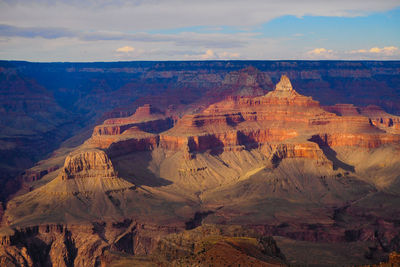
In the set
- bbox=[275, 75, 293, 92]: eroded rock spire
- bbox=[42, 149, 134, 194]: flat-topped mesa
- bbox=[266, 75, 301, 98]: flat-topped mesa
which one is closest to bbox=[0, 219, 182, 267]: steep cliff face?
bbox=[42, 149, 134, 194]: flat-topped mesa

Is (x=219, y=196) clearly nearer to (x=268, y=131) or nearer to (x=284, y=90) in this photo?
(x=268, y=131)

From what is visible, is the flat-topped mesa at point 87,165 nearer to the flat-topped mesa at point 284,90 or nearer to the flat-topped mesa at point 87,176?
the flat-topped mesa at point 87,176

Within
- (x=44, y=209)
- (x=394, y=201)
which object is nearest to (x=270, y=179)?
(x=394, y=201)

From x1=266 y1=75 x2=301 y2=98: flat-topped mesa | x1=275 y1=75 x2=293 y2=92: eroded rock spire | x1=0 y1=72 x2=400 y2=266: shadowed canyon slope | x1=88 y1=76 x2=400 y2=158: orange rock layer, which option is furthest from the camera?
Answer: x1=275 y1=75 x2=293 y2=92: eroded rock spire

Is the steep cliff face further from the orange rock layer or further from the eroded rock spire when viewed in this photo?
the eroded rock spire

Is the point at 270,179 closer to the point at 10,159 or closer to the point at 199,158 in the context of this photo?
the point at 199,158

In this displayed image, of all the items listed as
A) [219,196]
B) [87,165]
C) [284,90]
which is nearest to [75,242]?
[87,165]
